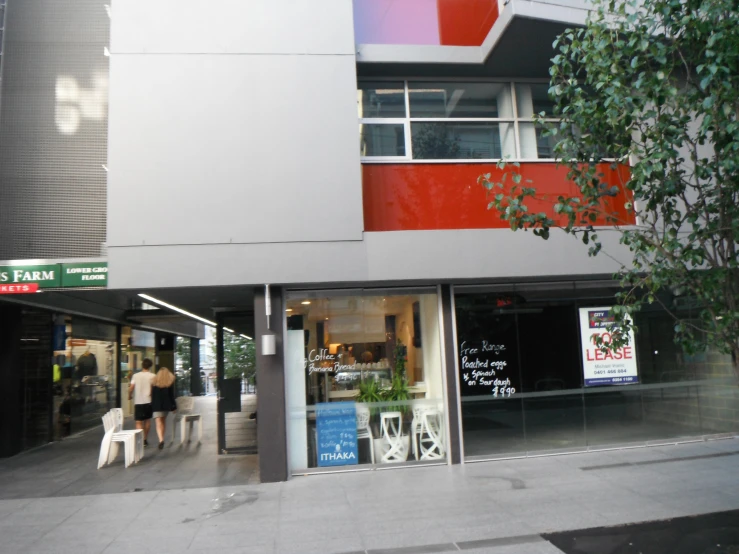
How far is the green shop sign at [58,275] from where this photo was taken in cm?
865

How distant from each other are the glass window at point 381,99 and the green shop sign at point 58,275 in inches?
183

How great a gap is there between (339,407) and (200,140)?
4.44 m

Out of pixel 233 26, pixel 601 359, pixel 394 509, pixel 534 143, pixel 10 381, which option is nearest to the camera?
pixel 394 509

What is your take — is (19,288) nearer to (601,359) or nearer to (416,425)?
(416,425)

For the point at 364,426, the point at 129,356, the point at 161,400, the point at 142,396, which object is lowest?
the point at 364,426

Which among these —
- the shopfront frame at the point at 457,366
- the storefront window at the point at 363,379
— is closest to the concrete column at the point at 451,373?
the shopfront frame at the point at 457,366

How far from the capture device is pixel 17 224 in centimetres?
977

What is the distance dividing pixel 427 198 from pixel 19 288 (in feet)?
20.3

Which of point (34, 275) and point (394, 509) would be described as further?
point (34, 275)

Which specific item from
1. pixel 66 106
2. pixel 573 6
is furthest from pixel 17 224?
pixel 573 6

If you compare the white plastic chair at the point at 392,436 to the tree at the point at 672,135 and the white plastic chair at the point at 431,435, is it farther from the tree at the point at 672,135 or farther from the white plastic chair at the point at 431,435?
the tree at the point at 672,135

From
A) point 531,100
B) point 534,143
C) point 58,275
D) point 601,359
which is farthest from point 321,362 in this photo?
point 531,100

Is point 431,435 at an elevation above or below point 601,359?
below

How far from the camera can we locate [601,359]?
10.0 m
